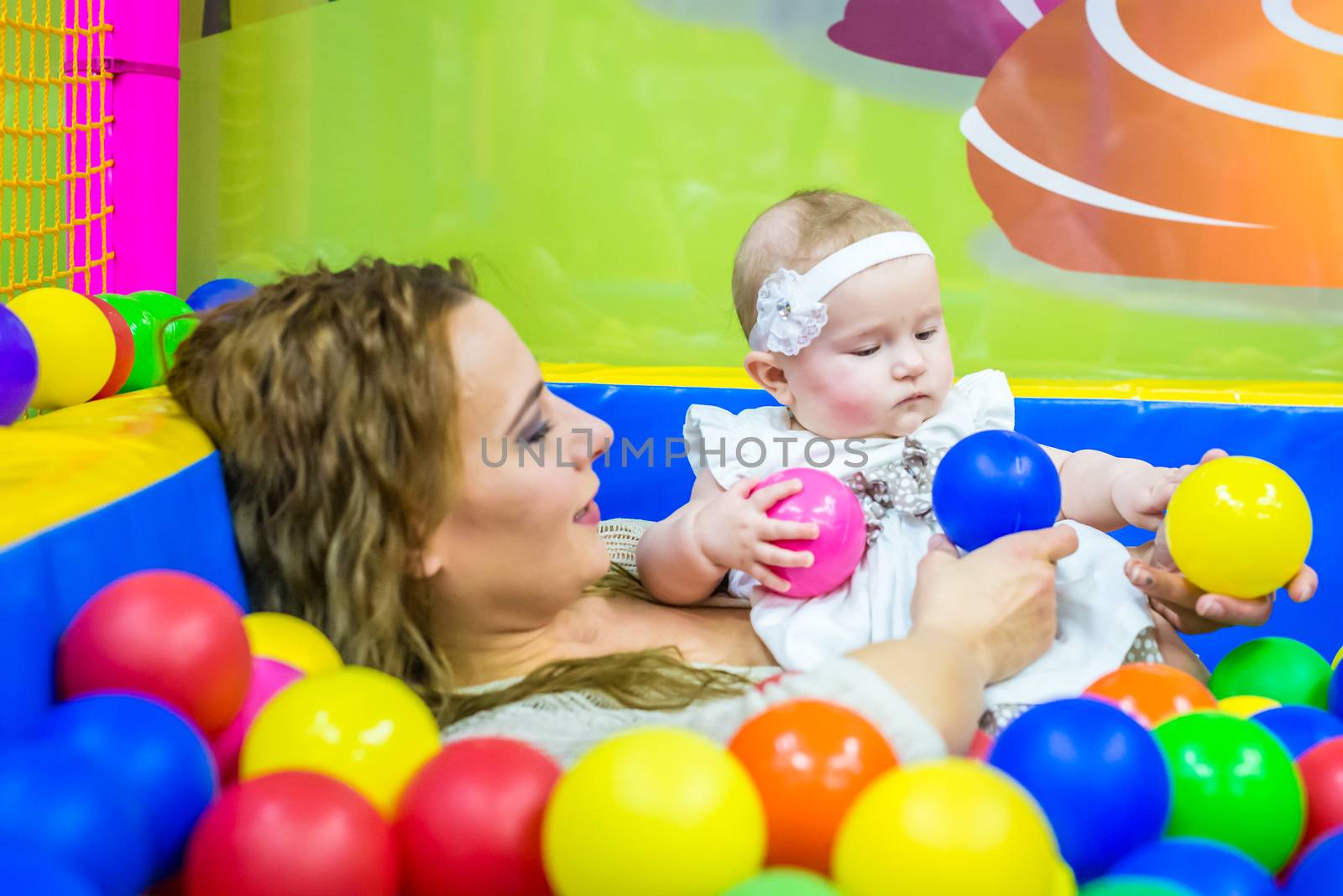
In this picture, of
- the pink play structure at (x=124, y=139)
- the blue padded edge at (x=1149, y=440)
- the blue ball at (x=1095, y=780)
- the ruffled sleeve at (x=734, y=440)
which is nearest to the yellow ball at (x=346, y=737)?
the blue ball at (x=1095, y=780)

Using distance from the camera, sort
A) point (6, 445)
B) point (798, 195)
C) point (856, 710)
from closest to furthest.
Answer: point (856, 710)
point (6, 445)
point (798, 195)

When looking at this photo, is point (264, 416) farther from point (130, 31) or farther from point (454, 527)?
point (130, 31)

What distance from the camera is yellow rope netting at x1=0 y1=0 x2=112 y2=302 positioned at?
181 centimetres

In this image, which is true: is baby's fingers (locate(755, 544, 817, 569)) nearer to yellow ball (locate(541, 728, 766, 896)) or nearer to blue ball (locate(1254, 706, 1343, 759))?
blue ball (locate(1254, 706, 1343, 759))

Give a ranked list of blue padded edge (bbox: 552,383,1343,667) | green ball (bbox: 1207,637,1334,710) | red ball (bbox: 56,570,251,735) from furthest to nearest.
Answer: blue padded edge (bbox: 552,383,1343,667)
green ball (bbox: 1207,637,1334,710)
red ball (bbox: 56,570,251,735)

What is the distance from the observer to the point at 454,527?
3.56 ft

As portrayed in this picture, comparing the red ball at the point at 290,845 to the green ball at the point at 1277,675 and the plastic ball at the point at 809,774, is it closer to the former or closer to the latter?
the plastic ball at the point at 809,774

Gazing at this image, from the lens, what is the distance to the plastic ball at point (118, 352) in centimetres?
142

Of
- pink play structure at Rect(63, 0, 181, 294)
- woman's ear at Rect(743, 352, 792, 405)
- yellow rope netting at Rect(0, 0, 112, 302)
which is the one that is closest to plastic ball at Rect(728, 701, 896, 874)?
woman's ear at Rect(743, 352, 792, 405)

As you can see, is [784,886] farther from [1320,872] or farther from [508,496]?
[508,496]

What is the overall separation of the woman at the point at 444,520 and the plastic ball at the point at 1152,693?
0.09 metres

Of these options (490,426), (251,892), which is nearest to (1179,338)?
(490,426)

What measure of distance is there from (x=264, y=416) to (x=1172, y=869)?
0.78 m

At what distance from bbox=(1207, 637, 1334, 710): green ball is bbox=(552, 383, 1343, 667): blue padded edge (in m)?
0.45
